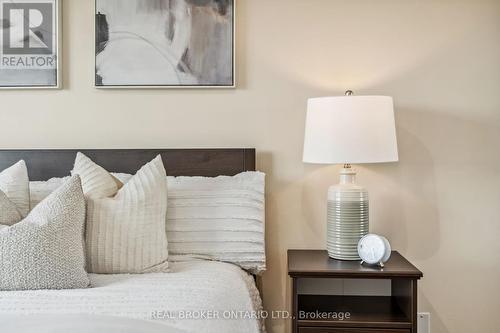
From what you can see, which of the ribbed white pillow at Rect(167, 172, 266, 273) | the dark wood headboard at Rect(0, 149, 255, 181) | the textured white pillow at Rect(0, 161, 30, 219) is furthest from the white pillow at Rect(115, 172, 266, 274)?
the textured white pillow at Rect(0, 161, 30, 219)

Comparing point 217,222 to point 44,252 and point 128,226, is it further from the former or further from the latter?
point 44,252

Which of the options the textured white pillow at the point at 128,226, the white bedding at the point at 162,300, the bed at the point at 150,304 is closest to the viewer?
the bed at the point at 150,304

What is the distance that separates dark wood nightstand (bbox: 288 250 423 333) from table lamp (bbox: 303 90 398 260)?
122 millimetres

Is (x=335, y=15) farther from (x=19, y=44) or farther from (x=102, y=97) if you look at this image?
(x=19, y=44)

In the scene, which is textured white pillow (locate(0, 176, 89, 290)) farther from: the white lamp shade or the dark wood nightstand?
the white lamp shade

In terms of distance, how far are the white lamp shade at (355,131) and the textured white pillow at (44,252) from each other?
3.34 ft

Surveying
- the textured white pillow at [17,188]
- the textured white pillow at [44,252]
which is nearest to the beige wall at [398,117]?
the textured white pillow at [17,188]

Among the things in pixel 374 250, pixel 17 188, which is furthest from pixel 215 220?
pixel 17 188

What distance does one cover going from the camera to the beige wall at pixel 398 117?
7.72ft

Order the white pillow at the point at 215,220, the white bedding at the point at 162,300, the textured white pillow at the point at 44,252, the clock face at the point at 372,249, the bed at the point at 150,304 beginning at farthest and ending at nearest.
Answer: the white pillow at the point at 215,220 → the clock face at the point at 372,249 → the textured white pillow at the point at 44,252 → the white bedding at the point at 162,300 → the bed at the point at 150,304

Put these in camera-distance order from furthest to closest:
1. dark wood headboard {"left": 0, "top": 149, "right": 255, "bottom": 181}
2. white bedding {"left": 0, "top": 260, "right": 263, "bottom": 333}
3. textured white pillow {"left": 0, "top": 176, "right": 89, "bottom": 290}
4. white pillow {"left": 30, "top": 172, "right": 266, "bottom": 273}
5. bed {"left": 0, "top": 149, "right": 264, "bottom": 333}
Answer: dark wood headboard {"left": 0, "top": 149, "right": 255, "bottom": 181}, white pillow {"left": 30, "top": 172, "right": 266, "bottom": 273}, textured white pillow {"left": 0, "top": 176, "right": 89, "bottom": 290}, white bedding {"left": 0, "top": 260, "right": 263, "bottom": 333}, bed {"left": 0, "top": 149, "right": 264, "bottom": 333}

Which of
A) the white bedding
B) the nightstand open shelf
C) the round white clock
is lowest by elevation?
the nightstand open shelf

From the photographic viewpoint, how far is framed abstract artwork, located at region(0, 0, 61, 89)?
2404 mm

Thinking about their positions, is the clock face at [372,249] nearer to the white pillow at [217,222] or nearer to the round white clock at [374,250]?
the round white clock at [374,250]
